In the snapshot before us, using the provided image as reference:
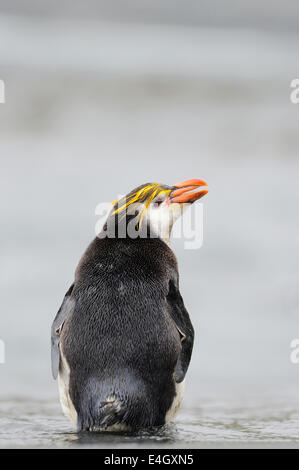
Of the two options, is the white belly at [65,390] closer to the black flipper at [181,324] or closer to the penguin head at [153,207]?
the black flipper at [181,324]

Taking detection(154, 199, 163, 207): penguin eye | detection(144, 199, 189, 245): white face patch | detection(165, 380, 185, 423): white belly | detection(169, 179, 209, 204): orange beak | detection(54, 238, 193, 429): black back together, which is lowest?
detection(165, 380, 185, 423): white belly

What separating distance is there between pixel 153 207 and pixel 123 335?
82 cm

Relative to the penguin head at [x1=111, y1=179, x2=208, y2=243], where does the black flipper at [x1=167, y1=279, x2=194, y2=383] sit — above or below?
below

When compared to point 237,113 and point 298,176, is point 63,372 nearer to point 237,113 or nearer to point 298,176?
point 298,176

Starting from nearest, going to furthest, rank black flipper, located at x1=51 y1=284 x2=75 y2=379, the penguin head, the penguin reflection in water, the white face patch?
1. the penguin reflection in water
2. black flipper, located at x1=51 y1=284 x2=75 y2=379
3. the penguin head
4. the white face patch

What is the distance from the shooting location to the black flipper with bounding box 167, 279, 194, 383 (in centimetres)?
473

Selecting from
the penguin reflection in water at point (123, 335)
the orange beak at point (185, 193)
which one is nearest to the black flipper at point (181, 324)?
the penguin reflection in water at point (123, 335)

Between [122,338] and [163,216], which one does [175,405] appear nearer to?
[122,338]

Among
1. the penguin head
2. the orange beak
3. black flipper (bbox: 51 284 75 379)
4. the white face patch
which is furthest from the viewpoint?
the orange beak

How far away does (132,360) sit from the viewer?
4.48 metres

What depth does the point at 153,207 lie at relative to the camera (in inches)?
198

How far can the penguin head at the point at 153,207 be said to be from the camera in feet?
15.8

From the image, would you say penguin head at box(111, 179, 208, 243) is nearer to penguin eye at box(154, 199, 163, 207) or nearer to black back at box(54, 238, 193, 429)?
penguin eye at box(154, 199, 163, 207)

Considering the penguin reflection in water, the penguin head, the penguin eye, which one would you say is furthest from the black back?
the penguin eye
